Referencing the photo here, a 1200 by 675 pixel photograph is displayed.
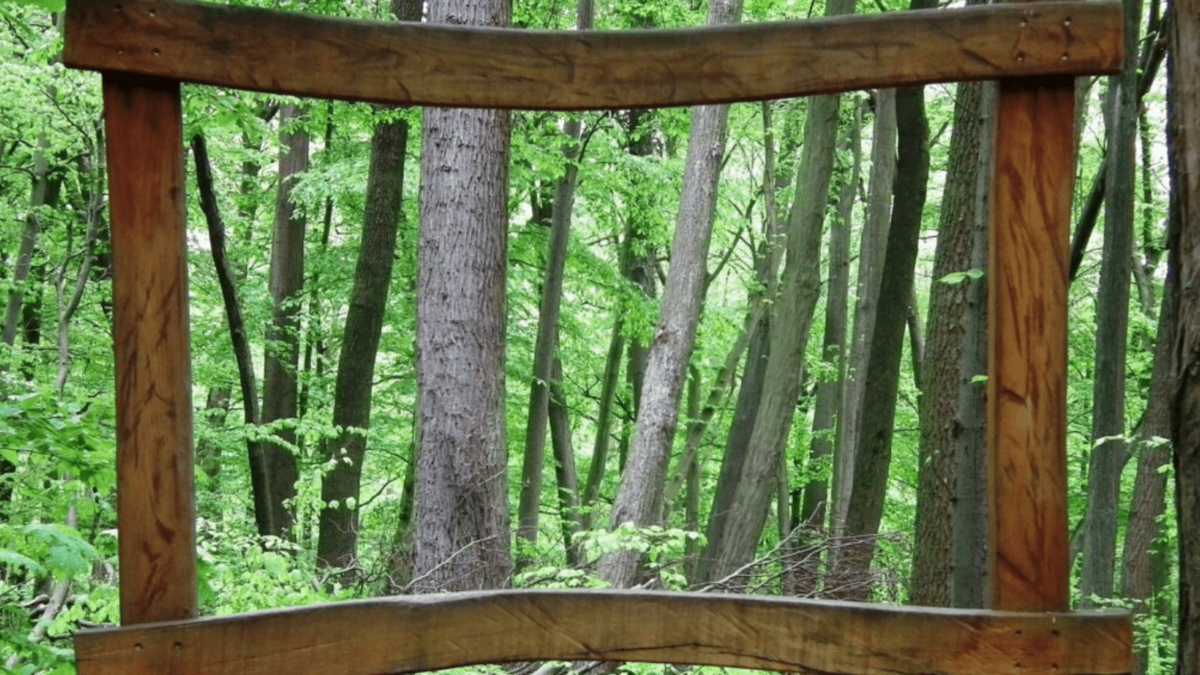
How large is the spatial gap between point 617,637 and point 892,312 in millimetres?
7584

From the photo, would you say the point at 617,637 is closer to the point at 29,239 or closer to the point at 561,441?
the point at 29,239

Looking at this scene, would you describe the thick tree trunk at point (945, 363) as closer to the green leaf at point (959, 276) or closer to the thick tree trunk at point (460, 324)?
the green leaf at point (959, 276)

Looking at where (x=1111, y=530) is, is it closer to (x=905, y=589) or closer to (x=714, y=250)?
(x=905, y=589)

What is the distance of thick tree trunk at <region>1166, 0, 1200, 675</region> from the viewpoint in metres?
3.38

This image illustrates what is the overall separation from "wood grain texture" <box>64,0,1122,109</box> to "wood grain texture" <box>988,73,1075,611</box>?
0.12 m

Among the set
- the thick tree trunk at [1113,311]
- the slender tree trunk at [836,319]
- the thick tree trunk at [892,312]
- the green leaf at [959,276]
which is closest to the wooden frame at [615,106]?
Answer: the green leaf at [959,276]

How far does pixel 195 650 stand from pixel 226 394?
14.0m

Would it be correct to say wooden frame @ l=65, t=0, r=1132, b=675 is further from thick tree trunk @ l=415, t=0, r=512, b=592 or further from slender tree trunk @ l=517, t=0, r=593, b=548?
slender tree trunk @ l=517, t=0, r=593, b=548

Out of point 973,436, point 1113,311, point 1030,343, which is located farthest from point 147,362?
point 1113,311

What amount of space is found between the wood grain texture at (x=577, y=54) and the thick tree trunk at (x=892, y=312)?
6830mm

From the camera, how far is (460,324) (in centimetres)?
747

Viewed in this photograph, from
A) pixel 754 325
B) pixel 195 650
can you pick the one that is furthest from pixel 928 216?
pixel 195 650

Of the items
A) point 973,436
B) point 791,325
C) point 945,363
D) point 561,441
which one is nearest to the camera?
point 973,436

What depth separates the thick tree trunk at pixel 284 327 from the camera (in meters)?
12.6
